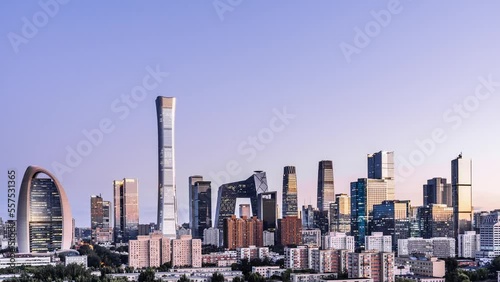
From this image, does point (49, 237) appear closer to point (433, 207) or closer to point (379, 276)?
point (379, 276)

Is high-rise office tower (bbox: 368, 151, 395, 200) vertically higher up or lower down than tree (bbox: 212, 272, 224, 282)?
higher up

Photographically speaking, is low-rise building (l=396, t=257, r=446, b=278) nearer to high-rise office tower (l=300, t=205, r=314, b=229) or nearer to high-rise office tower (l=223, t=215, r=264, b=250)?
high-rise office tower (l=223, t=215, r=264, b=250)

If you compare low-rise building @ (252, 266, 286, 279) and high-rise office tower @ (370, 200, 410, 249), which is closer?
low-rise building @ (252, 266, 286, 279)

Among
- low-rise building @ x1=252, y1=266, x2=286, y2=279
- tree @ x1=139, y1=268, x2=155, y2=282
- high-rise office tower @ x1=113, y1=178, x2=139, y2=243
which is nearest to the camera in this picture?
tree @ x1=139, y1=268, x2=155, y2=282

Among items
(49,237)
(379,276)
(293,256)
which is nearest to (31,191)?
(49,237)

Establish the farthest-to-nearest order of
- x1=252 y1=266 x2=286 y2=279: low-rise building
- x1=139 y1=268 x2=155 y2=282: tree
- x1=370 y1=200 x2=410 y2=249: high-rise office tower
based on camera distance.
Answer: x1=370 y1=200 x2=410 y2=249: high-rise office tower → x1=252 y1=266 x2=286 y2=279: low-rise building → x1=139 y1=268 x2=155 y2=282: tree

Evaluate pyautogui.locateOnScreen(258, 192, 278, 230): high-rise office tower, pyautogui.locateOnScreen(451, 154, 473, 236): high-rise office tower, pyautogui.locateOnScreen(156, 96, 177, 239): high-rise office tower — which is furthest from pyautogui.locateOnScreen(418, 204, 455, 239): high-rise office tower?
pyautogui.locateOnScreen(156, 96, 177, 239): high-rise office tower

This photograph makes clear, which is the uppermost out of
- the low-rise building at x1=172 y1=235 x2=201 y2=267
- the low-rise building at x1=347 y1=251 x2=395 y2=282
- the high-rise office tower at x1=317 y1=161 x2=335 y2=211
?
the high-rise office tower at x1=317 y1=161 x2=335 y2=211

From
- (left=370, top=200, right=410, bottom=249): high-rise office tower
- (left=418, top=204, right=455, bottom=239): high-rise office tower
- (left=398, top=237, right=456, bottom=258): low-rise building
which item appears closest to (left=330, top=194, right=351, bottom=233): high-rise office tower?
(left=370, top=200, right=410, bottom=249): high-rise office tower
